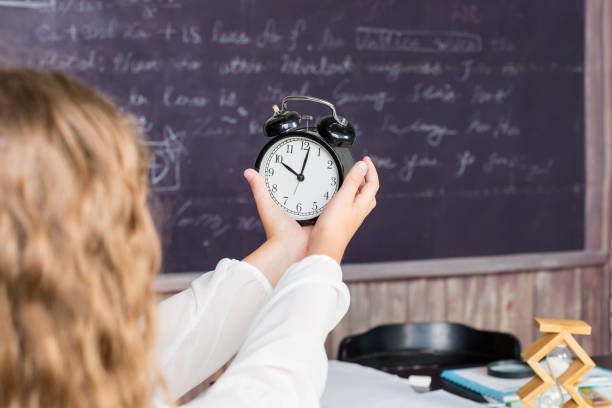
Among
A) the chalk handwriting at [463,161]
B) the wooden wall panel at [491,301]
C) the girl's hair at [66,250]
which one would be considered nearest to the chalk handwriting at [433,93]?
the chalk handwriting at [463,161]

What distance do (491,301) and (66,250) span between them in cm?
266

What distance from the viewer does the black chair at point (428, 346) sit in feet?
7.10

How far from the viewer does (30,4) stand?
2.49 meters

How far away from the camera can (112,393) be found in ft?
2.25

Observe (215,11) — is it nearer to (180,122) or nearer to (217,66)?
(217,66)

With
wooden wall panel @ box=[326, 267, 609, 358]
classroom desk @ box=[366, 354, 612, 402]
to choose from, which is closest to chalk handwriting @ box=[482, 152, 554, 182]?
wooden wall panel @ box=[326, 267, 609, 358]

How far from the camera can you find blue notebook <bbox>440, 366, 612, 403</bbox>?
1548mm

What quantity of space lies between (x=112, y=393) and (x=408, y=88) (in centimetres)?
243

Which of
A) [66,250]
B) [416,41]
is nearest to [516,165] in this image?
[416,41]

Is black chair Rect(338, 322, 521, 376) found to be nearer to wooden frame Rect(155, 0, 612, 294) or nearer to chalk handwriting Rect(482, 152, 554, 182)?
wooden frame Rect(155, 0, 612, 294)

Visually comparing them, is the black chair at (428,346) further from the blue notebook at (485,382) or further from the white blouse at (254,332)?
the white blouse at (254,332)

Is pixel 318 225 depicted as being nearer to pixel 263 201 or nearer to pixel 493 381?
pixel 263 201


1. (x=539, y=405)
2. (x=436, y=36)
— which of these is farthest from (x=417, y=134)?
(x=539, y=405)

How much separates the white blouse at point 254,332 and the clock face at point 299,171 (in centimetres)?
20
